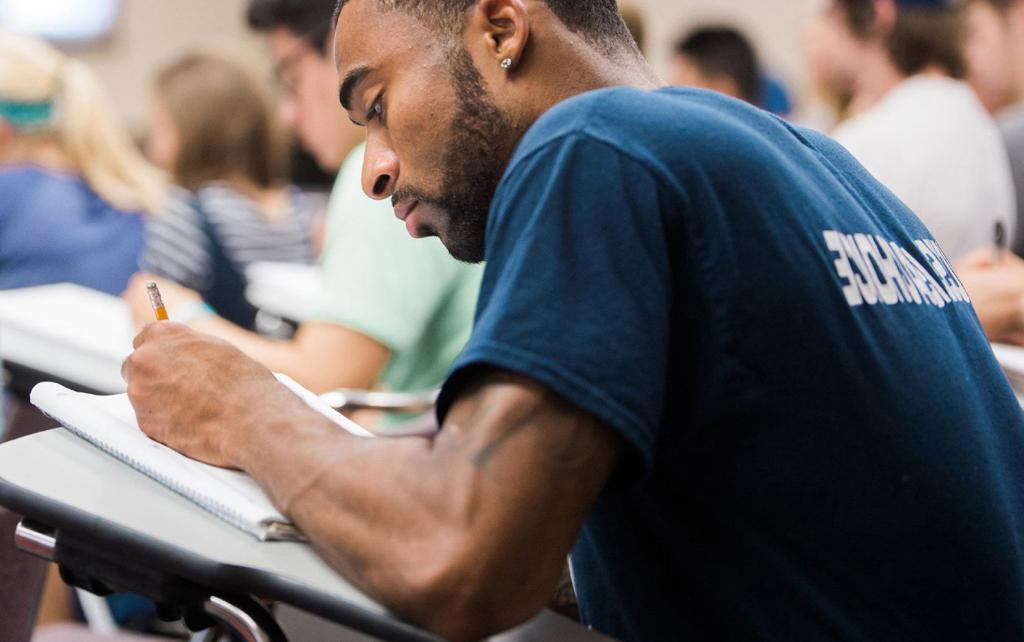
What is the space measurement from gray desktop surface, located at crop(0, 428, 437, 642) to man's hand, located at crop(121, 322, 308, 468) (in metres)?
0.05

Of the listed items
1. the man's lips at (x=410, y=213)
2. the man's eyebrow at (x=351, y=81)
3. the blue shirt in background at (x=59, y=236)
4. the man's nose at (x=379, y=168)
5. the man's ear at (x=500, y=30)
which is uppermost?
the man's ear at (x=500, y=30)

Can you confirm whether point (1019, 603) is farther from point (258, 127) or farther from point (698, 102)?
point (258, 127)

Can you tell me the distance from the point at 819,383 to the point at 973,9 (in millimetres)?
3527

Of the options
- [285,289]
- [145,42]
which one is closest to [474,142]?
[285,289]

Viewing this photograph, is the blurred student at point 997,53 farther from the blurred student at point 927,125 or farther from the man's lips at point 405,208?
the man's lips at point 405,208

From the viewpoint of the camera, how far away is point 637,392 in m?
0.85

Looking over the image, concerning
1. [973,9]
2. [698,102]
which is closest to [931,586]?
[698,102]

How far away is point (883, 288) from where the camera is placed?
102 cm

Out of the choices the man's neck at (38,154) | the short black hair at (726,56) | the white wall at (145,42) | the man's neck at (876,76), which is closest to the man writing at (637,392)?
the man's neck at (876,76)

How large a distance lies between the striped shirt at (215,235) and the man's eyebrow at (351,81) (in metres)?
1.77

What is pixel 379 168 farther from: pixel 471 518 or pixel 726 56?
pixel 726 56

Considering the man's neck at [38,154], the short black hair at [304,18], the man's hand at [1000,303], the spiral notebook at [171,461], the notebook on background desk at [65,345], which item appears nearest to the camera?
the spiral notebook at [171,461]

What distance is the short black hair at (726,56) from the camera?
14.2ft

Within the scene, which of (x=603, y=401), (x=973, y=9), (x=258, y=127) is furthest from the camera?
(x=973, y=9)
